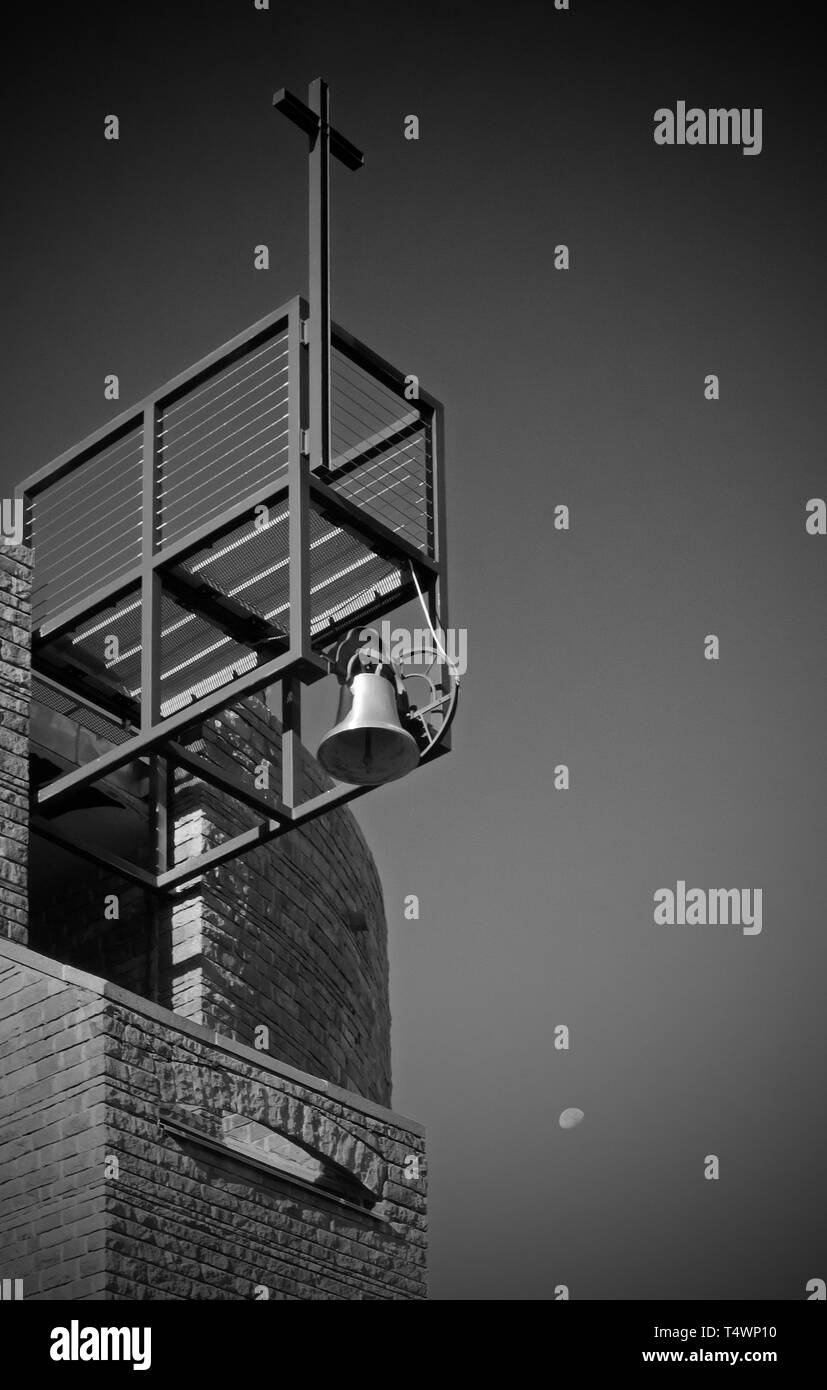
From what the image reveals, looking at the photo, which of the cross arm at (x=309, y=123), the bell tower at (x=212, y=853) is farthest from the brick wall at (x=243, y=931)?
the cross arm at (x=309, y=123)

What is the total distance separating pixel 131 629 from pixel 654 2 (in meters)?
33.1

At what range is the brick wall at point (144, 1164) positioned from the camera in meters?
11.9

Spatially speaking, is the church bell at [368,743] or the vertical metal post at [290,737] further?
the vertical metal post at [290,737]

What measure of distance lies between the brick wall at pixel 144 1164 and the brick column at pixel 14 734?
63cm

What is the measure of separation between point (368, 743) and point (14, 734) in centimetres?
245

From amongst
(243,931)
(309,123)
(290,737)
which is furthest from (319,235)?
(243,931)

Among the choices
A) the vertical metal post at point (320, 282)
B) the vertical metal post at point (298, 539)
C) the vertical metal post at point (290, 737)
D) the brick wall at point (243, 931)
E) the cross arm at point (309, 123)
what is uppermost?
the cross arm at point (309, 123)

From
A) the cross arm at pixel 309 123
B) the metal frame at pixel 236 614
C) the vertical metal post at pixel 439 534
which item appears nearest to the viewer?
the metal frame at pixel 236 614

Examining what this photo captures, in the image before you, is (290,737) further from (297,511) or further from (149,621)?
(297,511)

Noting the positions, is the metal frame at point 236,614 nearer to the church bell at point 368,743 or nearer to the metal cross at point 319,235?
the metal cross at point 319,235

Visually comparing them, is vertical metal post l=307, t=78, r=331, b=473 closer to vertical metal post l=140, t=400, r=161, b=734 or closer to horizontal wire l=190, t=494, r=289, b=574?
horizontal wire l=190, t=494, r=289, b=574

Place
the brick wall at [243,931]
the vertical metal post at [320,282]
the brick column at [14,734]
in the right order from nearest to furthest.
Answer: the brick column at [14,734] → the vertical metal post at [320,282] → the brick wall at [243,931]

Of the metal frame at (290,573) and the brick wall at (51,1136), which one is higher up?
the metal frame at (290,573)
